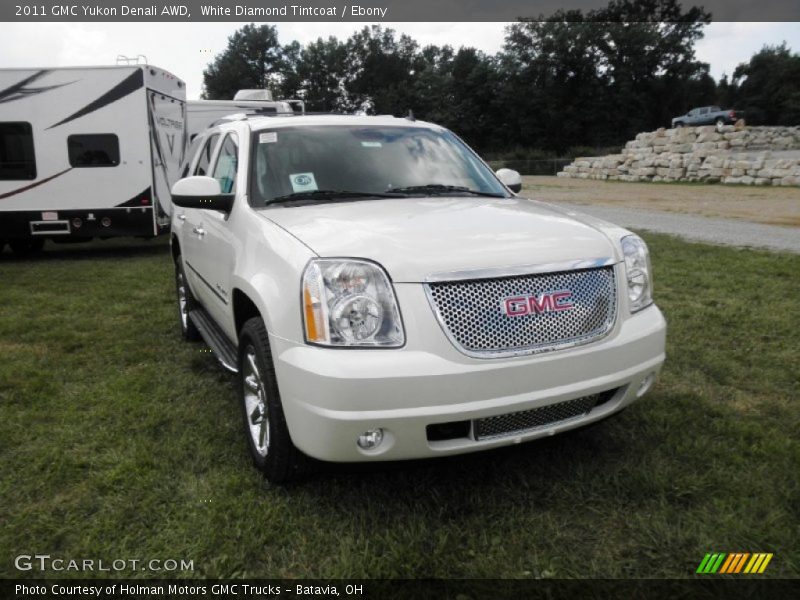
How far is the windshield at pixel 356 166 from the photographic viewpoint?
3.70 metres

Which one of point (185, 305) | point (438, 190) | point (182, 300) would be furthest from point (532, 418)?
point (182, 300)

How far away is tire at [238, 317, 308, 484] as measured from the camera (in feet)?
9.22

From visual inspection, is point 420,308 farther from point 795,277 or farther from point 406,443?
point 795,277

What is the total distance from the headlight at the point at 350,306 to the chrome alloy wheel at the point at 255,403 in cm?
59

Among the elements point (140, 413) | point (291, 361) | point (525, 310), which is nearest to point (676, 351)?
point (525, 310)

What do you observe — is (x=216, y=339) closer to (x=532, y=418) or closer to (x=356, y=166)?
(x=356, y=166)

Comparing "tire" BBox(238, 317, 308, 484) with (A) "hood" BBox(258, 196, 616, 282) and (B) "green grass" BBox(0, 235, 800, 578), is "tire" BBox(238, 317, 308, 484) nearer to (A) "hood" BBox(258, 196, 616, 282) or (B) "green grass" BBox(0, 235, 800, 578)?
(B) "green grass" BBox(0, 235, 800, 578)

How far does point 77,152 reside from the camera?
1067 cm

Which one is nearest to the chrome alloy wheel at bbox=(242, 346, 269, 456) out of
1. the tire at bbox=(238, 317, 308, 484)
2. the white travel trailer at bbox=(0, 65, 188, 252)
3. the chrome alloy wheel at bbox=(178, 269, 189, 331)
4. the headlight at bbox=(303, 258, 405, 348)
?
the tire at bbox=(238, 317, 308, 484)

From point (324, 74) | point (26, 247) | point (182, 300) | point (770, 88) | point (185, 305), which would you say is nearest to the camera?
point (185, 305)

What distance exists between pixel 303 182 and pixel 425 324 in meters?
1.57

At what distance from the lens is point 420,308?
2.53 m

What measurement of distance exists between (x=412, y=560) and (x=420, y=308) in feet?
3.26

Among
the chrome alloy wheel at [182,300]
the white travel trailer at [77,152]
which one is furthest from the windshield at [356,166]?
the white travel trailer at [77,152]
